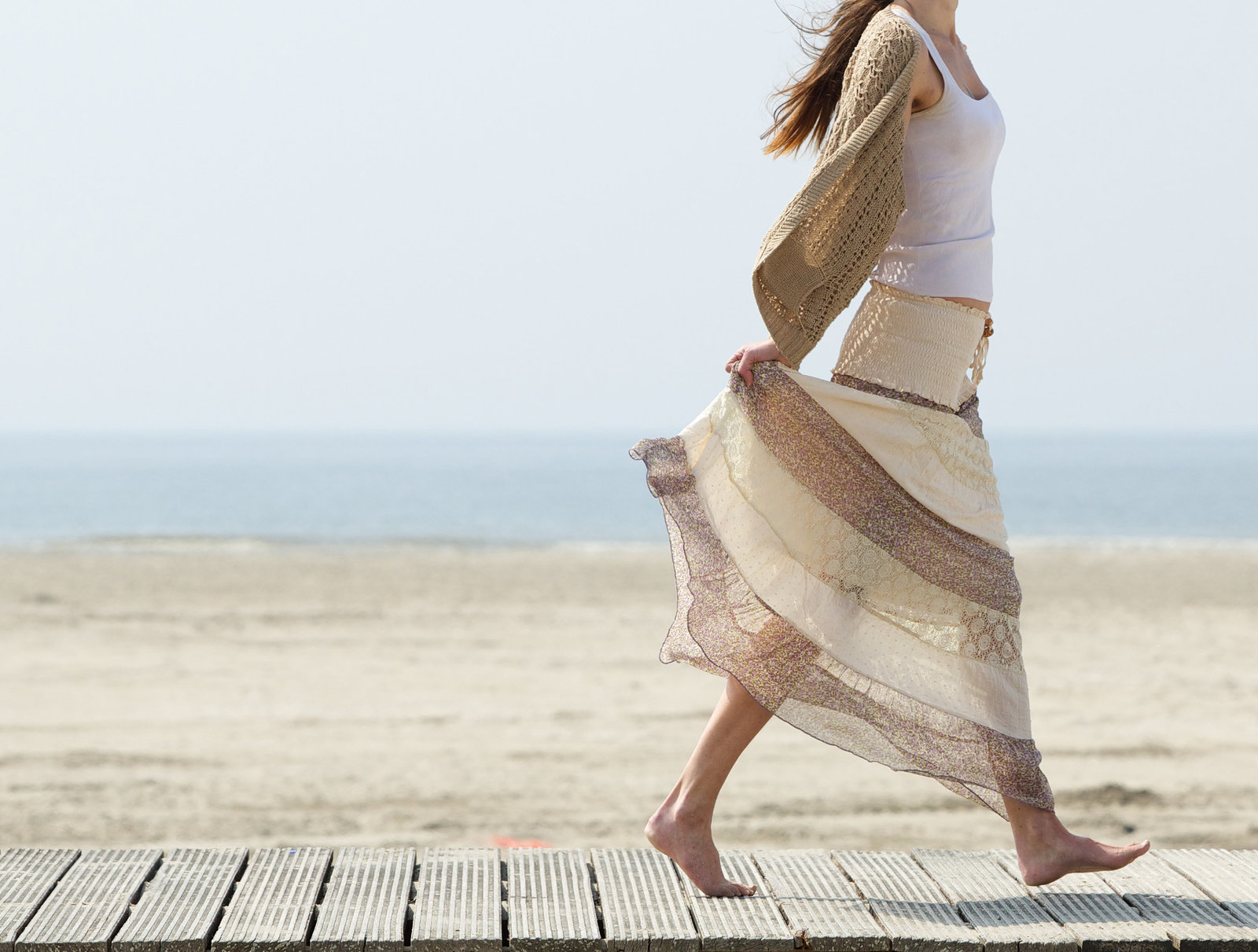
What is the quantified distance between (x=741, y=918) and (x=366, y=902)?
738mm

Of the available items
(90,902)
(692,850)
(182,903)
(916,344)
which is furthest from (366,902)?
(916,344)

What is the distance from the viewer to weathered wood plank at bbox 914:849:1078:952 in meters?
2.20

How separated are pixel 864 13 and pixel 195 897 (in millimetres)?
2237

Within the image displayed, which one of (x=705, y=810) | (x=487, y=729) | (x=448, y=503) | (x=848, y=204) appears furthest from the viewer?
(x=448, y=503)

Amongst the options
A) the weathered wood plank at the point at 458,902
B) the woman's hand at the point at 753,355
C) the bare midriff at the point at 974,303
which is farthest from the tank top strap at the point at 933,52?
the weathered wood plank at the point at 458,902

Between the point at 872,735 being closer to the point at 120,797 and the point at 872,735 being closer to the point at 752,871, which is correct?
the point at 752,871

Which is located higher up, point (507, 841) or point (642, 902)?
point (642, 902)

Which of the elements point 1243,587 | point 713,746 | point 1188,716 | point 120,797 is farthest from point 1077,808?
point 1243,587

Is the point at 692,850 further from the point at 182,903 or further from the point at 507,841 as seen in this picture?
the point at 507,841

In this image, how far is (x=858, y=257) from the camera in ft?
7.52

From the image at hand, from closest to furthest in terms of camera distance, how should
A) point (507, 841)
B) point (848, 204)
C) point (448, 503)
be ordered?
point (848, 204), point (507, 841), point (448, 503)

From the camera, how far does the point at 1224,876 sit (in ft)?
8.73

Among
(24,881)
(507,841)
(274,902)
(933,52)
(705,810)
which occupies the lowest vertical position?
(507,841)

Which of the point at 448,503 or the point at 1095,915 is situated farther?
the point at 448,503
